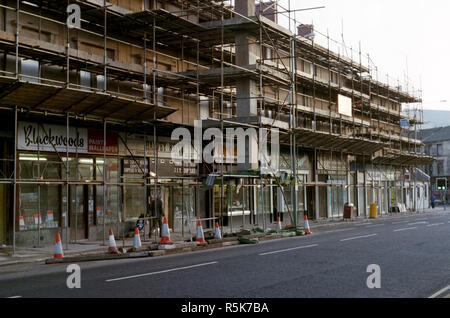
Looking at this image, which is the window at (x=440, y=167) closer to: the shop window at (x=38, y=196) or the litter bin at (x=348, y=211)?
the litter bin at (x=348, y=211)

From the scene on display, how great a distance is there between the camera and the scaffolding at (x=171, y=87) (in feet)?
56.5

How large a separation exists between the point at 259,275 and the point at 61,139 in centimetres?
1067

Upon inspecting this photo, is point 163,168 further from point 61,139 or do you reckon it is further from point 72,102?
point 72,102

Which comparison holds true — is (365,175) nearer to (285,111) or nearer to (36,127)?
(285,111)

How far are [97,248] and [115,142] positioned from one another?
5032 millimetres

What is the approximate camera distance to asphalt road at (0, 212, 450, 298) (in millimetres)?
9062

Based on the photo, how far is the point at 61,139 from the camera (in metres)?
18.8

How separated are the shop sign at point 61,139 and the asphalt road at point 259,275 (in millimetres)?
5170

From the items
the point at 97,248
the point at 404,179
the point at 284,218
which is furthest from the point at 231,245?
the point at 404,179

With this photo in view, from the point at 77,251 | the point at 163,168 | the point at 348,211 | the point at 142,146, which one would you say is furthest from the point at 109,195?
the point at 348,211

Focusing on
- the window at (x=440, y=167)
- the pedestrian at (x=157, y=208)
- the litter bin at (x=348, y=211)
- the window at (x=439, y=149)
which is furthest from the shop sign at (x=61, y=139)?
the window at (x=439, y=149)

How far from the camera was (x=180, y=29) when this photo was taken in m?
23.0

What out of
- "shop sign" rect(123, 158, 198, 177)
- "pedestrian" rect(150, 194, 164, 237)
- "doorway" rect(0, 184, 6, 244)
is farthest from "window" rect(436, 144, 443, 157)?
"doorway" rect(0, 184, 6, 244)

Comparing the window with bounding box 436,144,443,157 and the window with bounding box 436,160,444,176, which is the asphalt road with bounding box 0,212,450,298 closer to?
the window with bounding box 436,160,444,176
